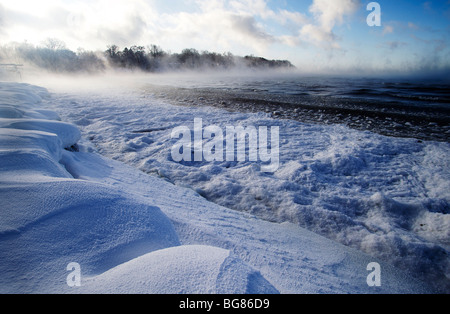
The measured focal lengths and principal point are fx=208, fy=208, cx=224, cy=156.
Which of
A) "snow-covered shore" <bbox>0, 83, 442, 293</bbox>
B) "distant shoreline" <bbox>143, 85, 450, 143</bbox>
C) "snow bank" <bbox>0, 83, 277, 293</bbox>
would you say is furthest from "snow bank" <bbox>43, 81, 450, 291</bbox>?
"snow bank" <bbox>0, 83, 277, 293</bbox>

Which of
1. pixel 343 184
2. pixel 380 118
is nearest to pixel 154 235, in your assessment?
pixel 343 184

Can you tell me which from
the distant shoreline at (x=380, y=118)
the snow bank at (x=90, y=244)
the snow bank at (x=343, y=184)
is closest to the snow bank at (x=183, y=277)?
the snow bank at (x=90, y=244)

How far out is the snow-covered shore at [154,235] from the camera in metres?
1.10

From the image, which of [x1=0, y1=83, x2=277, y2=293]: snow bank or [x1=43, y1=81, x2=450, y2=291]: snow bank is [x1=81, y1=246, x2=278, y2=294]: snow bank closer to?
[x1=0, y1=83, x2=277, y2=293]: snow bank

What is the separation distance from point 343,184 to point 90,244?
356 cm

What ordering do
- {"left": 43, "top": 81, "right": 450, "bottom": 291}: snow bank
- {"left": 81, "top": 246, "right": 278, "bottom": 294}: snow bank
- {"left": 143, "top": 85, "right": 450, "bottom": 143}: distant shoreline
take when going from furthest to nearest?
{"left": 143, "top": 85, "right": 450, "bottom": 143}: distant shoreline, {"left": 43, "top": 81, "right": 450, "bottom": 291}: snow bank, {"left": 81, "top": 246, "right": 278, "bottom": 294}: snow bank

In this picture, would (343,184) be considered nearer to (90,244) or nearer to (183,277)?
(183,277)

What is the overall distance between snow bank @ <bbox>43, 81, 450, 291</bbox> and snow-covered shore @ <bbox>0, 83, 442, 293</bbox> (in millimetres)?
36

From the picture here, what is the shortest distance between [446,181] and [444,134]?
12.2 feet

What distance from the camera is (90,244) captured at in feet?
4.64

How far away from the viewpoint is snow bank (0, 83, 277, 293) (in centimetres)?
106

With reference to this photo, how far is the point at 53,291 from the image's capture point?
1.06m
